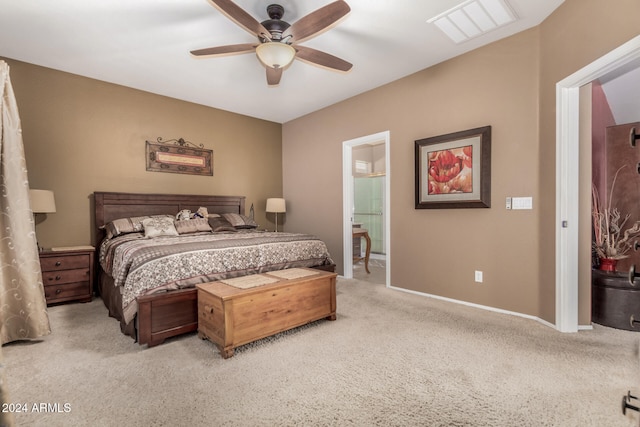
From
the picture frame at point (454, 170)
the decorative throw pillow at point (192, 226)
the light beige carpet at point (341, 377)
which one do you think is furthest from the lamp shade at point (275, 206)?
the light beige carpet at point (341, 377)

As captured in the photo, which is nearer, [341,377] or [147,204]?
[341,377]

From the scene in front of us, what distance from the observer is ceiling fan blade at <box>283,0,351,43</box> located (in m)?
2.09

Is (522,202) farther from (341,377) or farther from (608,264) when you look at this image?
(341,377)

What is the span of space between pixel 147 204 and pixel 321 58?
313 cm

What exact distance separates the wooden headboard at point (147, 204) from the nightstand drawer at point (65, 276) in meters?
0.60

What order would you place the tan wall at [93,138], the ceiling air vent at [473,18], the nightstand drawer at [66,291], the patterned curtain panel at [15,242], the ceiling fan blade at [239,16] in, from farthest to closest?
the tan wall at [93,138] < the nightstand drawer at [66,291] < the ceiling air vent at [473,18] < the patterned curtain panel at [15,242] < the ceiling fan blade at [239,16]

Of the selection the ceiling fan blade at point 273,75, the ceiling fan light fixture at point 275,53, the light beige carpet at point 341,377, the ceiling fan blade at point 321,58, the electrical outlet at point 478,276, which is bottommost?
the light beige carpet at point 341,377

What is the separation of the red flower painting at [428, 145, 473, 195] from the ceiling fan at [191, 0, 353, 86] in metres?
1.49

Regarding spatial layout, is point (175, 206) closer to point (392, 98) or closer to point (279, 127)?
point (279, 127)

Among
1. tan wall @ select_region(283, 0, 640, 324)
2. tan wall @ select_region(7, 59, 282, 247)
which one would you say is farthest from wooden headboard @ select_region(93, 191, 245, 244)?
A: tan wall @ select_region(283, 0, 640, 324)

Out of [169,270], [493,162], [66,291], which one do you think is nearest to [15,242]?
[169,270]

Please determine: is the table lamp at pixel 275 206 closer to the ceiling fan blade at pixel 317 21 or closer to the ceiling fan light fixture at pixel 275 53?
the ceiling fan light fixture at pixel 275 53

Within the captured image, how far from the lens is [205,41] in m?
3.10

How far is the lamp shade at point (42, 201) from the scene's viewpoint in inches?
127
